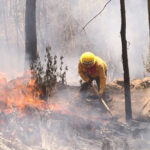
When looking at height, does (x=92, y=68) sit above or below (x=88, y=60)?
below

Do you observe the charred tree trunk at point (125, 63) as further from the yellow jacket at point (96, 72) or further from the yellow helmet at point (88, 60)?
the yellow helmet at point (88, 60)

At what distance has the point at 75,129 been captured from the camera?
5.58 meters

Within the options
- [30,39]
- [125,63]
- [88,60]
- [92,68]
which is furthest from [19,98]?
[30,39]

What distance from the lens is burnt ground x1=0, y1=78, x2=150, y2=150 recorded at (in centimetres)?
483

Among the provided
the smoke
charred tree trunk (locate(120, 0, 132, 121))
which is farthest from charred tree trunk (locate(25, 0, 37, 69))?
charred tree trunk (locate(120, 0, 132, 121))

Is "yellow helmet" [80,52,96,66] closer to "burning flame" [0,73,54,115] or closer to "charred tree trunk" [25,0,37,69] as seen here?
"burning flame" [0,73,54,115]

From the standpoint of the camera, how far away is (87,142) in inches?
207

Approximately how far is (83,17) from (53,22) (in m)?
1.56

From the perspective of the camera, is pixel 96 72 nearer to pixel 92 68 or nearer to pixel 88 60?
pixel 92 68

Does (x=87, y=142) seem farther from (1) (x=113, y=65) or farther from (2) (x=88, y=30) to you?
(2) (x=88, y=30)

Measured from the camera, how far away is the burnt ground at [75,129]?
483 cm

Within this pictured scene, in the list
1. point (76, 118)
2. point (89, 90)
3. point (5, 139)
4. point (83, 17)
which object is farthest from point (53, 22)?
point (5, 139)

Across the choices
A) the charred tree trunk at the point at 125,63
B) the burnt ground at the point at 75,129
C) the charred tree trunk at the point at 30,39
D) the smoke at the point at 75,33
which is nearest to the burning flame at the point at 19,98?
the burnt ground at the point at 75,129

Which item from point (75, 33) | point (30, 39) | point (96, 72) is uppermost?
point (75, 33)
